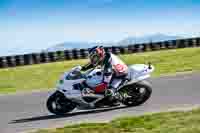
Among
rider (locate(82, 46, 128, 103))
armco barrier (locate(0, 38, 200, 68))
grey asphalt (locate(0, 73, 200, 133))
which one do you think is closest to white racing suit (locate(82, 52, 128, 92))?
rider (locate(82, 46, 128, 103))

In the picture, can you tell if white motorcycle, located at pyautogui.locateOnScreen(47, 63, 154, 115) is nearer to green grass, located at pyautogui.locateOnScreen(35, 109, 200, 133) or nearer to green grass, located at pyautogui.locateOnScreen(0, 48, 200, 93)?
green grass, located at pyautogui.locateOnScreen(35, 109, 200, 133)

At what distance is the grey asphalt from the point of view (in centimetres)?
1210

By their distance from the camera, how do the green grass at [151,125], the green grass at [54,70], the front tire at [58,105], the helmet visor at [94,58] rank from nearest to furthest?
1. the green grass at [151,125]
2. the helmet visor at [94,58]
3. the front tire at [58,105]
4. the green grass at [54,70]

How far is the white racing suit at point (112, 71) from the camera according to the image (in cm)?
1293

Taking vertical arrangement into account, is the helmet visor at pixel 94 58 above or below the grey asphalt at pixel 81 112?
above

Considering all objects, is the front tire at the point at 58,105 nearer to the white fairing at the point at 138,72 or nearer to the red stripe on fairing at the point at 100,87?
the red stripe on fairing at the point at 100,87

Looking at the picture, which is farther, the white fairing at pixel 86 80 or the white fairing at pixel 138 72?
the white fairing at pixel 138 72

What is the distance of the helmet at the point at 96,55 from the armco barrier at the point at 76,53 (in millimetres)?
22184

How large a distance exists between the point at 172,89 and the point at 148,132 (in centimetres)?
687

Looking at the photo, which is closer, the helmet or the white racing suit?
the helmet

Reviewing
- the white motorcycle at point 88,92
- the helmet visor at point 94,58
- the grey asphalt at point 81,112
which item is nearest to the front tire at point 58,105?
the white motorcycle at point 88,92

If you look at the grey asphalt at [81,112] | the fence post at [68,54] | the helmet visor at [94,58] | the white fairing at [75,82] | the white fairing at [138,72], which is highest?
the helmet visor at [94,58]

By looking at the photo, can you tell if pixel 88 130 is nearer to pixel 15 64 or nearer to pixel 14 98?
A: pixel 14 98

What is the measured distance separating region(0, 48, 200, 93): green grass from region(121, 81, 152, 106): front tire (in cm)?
909
